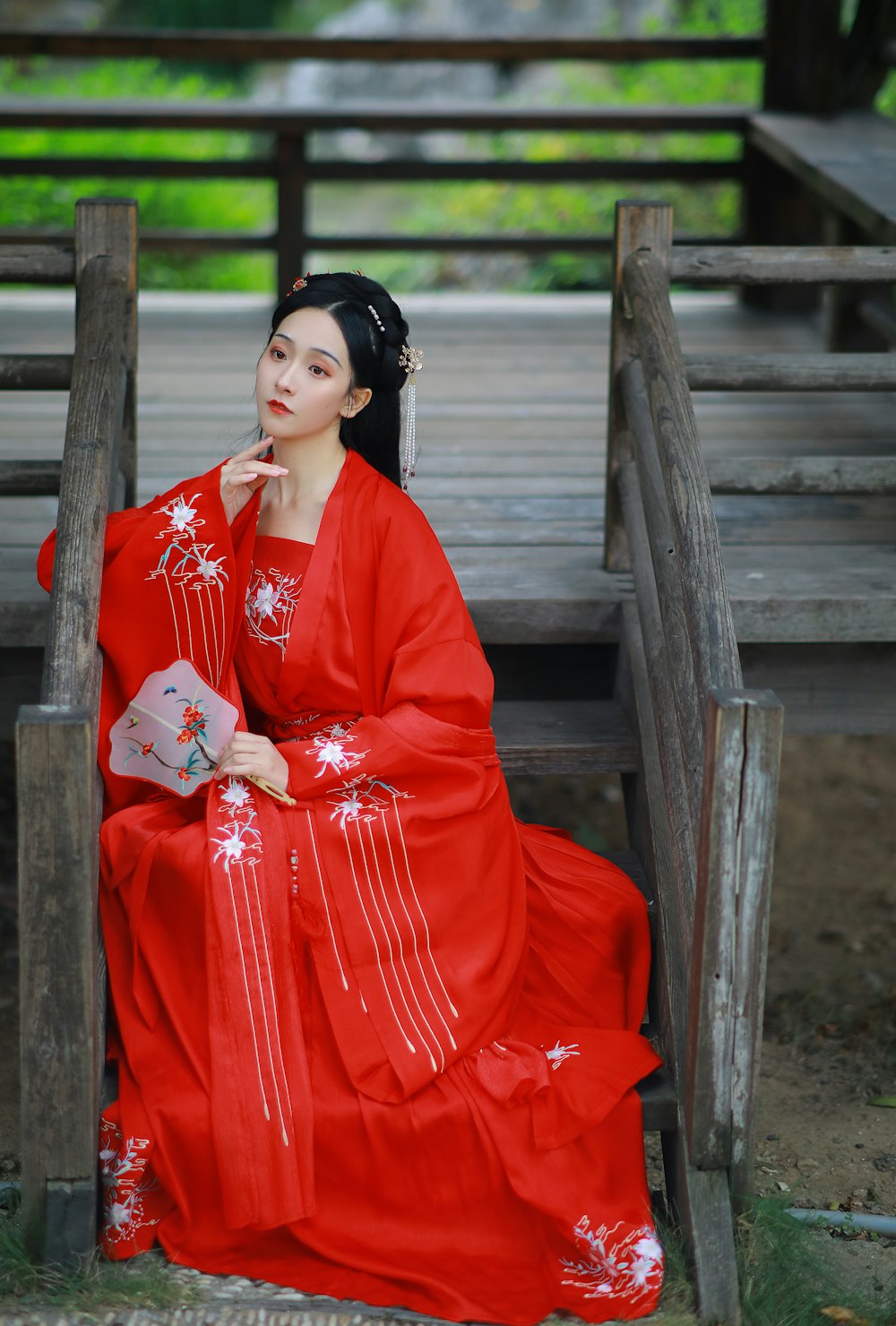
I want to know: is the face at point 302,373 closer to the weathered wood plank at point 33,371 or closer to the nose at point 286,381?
the nose at point 286,381

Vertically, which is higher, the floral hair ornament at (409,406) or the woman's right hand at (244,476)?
the floral hair ornament at (409,406)

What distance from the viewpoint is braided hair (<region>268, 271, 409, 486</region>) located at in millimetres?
2627

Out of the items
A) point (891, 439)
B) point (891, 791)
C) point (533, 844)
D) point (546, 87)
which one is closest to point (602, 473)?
point (891, 439)

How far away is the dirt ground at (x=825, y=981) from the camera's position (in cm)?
321

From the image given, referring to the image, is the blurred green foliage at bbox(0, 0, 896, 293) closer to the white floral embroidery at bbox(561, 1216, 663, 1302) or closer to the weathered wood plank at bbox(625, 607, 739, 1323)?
the weathered wood plank at bbox(625, 607, 739, 1323)

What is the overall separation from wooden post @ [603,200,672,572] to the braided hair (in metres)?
0.78

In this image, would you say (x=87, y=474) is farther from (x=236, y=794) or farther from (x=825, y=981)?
(x=825, y=981)

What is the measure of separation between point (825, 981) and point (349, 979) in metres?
2.28

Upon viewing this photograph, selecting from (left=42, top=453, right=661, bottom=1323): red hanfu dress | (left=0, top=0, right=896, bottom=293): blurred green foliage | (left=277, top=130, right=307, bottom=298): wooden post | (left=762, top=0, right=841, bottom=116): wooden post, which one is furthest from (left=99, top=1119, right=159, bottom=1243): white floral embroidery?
(left=0, top=0, right=896, bottom=293): blurred green foliage

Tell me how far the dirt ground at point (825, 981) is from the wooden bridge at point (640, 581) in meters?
0.71

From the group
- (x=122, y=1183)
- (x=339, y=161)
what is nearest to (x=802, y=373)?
(x=122, y=1183)

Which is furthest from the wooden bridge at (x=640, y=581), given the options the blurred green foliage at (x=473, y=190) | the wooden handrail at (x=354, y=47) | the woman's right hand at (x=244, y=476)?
the blurred green foliage at (x=473, y=190)

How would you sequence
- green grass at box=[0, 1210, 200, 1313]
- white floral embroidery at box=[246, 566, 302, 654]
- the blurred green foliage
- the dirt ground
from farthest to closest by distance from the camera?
1. the blurred green foliage
2. the dirt ground
3. white floral embroidery at box=[246, 566, 302, 654]
4. green grass at box=[0, 1210, 200, 1313]

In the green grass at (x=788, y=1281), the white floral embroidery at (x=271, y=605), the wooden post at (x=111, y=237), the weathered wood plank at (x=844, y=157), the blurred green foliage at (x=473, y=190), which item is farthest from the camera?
the blurred green foliage at (x=473, y=190)
